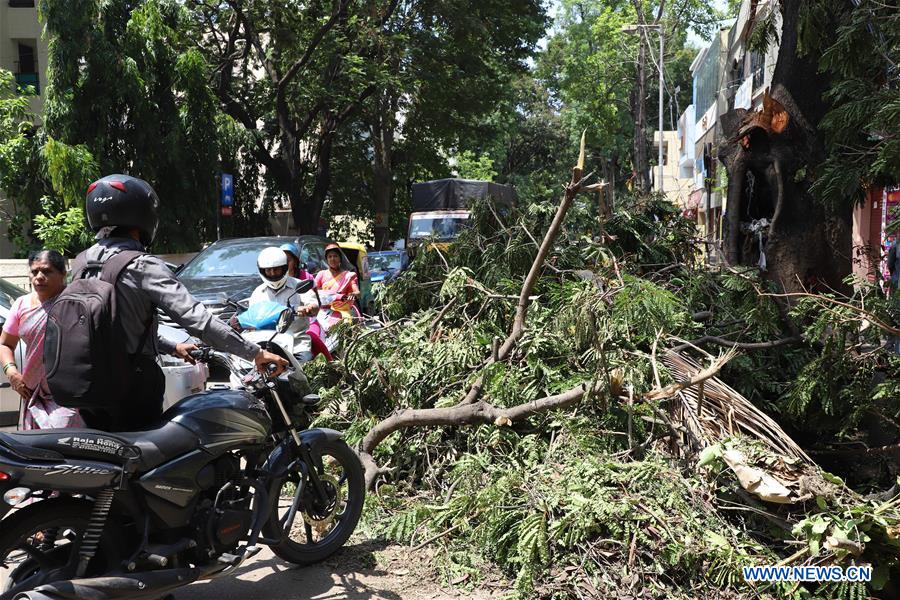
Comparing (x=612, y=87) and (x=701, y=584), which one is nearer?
(x=701, y=584)

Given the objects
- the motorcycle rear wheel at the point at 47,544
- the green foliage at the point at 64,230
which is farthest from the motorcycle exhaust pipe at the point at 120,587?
the green foliage at the point at 64,230

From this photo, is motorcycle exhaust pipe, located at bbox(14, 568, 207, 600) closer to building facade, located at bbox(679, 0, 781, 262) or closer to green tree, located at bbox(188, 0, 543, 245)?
building facade, located at bbox(679, 0, 781, 262)

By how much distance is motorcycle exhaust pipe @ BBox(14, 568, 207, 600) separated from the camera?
11.1ft

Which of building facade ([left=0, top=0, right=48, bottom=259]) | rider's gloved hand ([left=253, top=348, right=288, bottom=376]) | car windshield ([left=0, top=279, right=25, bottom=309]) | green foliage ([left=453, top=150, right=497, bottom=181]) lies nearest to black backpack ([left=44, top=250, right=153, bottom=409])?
rider's gloved hand ([left=253, top=348, right=288, bottom=376])

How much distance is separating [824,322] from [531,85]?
5090cm

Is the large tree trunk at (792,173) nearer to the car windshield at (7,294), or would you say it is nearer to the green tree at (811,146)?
the green tree at (811,146)

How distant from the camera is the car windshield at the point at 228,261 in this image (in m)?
11.1

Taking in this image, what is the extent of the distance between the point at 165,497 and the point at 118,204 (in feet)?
4.40

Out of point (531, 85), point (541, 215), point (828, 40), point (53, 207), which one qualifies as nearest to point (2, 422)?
point (541, 215)

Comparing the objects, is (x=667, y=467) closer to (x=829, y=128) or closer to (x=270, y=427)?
(x=270, y=427)

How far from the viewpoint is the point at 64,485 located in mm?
3412

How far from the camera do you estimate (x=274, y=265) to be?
788 centimetres

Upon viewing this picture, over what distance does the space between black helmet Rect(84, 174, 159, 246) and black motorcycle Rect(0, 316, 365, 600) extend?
69cm

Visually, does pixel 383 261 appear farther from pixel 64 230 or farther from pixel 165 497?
pixel 165 497
